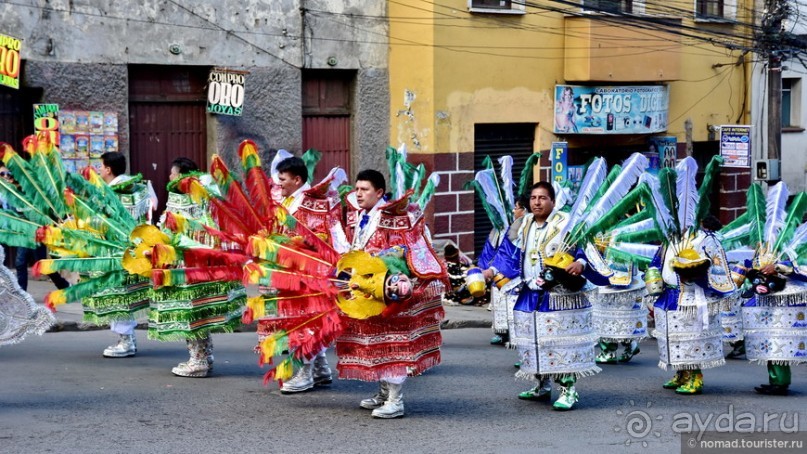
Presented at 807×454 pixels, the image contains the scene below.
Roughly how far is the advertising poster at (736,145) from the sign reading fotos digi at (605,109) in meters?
1.27

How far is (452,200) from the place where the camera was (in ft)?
63.0

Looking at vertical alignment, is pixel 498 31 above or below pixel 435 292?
above

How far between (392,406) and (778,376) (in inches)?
140

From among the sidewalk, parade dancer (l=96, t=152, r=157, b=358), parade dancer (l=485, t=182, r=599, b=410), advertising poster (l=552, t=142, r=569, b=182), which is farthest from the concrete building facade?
parade dancer (l=485, t=182, r=599, b=410)

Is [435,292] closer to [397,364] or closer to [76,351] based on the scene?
[397,364]

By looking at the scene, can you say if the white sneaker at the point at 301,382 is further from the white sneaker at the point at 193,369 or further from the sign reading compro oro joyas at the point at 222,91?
the sign reading compro oro joyas at the point at 222,91

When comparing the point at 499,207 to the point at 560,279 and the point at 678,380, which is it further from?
the point at 560,279

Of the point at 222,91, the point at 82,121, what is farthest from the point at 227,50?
the point at 82,121

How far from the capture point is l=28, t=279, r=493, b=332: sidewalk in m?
12.6

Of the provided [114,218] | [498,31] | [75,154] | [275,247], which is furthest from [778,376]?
[498,31]

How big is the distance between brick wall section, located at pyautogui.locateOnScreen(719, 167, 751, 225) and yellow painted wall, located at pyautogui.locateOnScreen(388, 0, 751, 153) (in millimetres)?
3375

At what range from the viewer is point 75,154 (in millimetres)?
15172

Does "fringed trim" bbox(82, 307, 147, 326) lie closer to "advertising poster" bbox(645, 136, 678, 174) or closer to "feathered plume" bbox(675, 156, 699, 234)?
"feathered plume" bbox(675, 156, 699, 234)

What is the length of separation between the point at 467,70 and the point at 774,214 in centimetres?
915
